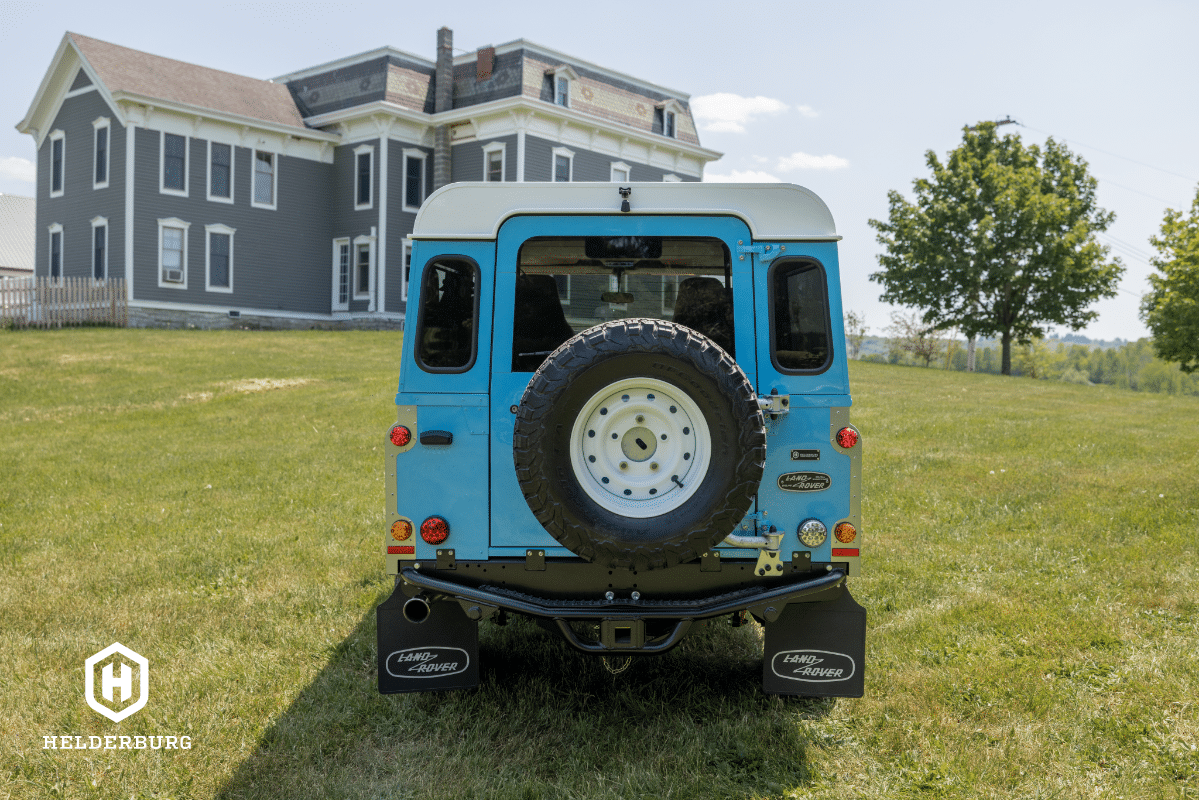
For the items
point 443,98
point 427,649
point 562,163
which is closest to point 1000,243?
point 562,163

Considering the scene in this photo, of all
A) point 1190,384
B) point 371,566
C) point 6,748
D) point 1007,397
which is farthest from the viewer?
point 1190,384

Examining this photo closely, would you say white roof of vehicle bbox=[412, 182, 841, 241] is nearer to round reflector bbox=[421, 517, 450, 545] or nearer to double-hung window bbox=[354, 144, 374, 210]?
round reflector bbox=[421, 517, 450, 545]

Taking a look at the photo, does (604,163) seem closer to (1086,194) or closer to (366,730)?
(1086,194)

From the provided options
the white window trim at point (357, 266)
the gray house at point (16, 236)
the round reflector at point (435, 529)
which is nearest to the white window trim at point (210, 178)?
the white window trim at point (357, 266)

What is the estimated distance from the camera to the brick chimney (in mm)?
32438

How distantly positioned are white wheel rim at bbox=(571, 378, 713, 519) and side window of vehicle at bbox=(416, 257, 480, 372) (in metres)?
0.85

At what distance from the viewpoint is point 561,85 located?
108 ft

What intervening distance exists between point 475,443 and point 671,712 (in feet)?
5.63

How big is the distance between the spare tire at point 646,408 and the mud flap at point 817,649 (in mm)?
994

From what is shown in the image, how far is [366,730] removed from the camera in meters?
4.41

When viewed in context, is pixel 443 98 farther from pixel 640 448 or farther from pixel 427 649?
pixel 640 448

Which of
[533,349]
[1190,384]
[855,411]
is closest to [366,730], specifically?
[533,349]

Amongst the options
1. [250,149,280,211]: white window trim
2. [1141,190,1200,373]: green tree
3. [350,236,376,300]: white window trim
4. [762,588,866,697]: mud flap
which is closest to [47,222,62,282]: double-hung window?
[250,149,280,211]: white window trim

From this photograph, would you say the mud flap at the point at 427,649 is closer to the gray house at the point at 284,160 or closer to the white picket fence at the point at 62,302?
the white picket fence at the point at 62,302
